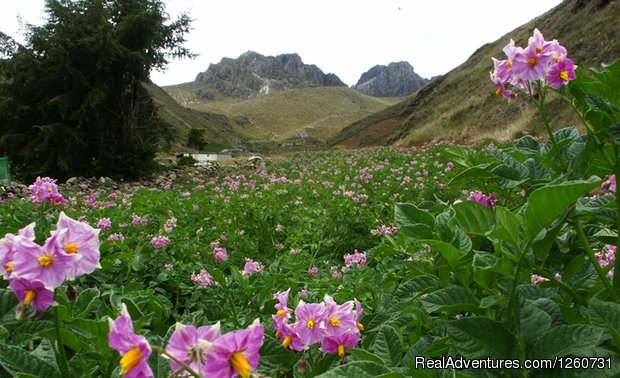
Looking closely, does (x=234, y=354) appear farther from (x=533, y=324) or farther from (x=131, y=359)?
(x=533, y=324)

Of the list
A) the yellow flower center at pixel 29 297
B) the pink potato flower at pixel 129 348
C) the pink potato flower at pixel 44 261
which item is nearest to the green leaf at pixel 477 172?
Answer: the pink potato flower at pixel 129 348

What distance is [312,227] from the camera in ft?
18.2

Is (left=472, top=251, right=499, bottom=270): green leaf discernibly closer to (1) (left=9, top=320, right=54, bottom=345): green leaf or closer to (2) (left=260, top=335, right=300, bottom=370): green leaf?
(2) (left=260, top=335, right=300, bottom=370): green leaf

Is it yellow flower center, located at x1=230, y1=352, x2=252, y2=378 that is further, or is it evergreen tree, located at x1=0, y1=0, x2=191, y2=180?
evergreen tree, located at x1=0, y1=0, x2=191, y2=180

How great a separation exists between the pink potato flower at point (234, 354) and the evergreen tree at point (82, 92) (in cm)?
1291

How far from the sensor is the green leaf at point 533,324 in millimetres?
966

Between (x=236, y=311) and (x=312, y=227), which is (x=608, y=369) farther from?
(x=312, y=227)

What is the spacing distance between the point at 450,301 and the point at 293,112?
5227 inches

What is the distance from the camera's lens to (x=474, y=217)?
3.76ft

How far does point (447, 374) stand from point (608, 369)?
37cm

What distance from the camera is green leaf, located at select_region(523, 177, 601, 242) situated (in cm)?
75

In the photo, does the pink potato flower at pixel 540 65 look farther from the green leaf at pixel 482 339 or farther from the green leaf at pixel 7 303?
the green leaf at pixel 7 303

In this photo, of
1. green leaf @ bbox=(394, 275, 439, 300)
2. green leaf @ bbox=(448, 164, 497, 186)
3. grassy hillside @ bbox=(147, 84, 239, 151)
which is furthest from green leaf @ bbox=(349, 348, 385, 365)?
grassy hillside @ bbox=(147, 84, 239, 151)

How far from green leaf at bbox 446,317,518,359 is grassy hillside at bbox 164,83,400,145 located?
262 feet
